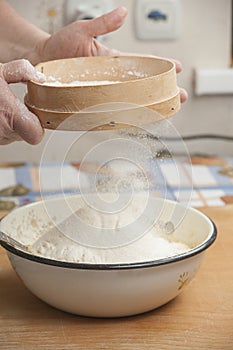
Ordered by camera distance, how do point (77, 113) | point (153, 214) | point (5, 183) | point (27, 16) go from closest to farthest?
point (77, 113) < point (153, 214) < point (5, 183) < point (27, 16)

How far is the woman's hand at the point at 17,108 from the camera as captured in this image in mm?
717

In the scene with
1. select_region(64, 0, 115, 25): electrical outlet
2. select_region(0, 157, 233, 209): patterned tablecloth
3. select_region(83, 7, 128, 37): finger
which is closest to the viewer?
select_region(0, 157, 233, 209): patterned tablecloth

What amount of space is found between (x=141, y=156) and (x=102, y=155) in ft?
0.20

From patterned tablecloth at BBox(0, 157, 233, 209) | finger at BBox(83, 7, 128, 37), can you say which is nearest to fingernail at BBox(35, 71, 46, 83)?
patterned tablecloth at BBox(0, 157, 233, 209)

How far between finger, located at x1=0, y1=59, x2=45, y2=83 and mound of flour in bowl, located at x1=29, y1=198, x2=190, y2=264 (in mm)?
158

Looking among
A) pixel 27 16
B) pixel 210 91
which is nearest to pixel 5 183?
pixel 27 16

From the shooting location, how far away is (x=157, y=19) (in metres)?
1.36

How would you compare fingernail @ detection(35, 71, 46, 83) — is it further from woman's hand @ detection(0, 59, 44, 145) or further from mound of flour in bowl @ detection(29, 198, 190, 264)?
mound of flour in bowl @ detection(29, 198, 190, 264)

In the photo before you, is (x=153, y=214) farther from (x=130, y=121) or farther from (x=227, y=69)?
(x=227, y=69)

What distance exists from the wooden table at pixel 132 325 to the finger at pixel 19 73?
0.80 feet

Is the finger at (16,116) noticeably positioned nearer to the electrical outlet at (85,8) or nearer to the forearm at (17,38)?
the forearm at (17,38)

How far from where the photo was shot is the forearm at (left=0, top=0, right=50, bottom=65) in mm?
1021

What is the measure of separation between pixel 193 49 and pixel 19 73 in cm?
74

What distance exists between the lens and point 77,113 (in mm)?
685
